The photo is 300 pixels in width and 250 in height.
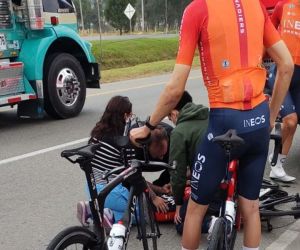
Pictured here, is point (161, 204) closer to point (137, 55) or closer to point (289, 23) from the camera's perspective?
point (289, 23)

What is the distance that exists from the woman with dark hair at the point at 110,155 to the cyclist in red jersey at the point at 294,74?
1842mm

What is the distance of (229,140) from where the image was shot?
2703 millimetres

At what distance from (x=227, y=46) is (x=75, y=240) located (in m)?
1.34

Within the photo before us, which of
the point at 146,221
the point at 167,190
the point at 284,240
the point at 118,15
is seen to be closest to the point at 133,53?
the point at 167,190

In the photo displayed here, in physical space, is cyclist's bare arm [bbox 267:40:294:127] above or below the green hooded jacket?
above

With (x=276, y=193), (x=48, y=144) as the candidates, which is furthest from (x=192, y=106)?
(x=48, y=144)

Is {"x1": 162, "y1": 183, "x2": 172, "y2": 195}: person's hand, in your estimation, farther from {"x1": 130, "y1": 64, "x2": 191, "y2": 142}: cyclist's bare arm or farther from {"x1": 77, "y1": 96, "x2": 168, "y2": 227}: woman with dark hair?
{"x1": 130, "y1": 64, "x2": 191, "y2": 142}: cyclist's bare arm

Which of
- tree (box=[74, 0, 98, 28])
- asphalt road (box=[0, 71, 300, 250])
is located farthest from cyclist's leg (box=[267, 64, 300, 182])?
tree (box=[74, 0, 98, 28])

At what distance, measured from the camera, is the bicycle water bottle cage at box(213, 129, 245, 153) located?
2.71 meters

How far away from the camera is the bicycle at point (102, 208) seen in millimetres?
2922

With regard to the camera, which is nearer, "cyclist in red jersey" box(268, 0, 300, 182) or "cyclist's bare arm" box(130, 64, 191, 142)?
"cyclist's bare arm" box(130, 64, 191, 142)

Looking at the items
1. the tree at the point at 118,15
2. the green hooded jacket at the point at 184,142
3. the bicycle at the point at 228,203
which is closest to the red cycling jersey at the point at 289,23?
the green hooded jacket at the point at 184,142

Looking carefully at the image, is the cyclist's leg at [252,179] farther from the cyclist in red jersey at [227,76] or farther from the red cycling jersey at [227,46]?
the red cycling jersey at [227,46]

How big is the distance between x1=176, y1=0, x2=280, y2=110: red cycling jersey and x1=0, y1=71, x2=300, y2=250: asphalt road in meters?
1.58
